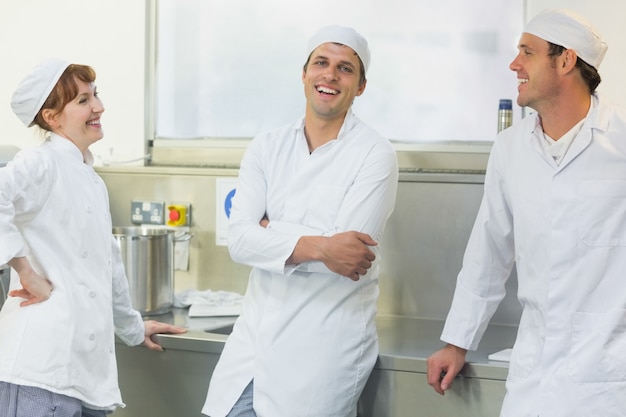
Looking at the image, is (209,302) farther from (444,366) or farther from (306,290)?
(444,366)

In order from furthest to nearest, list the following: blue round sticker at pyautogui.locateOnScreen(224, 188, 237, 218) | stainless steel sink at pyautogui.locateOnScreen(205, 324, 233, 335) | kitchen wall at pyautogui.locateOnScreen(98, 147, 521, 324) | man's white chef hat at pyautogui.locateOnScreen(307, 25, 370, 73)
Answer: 1. blue round sticker at pyautogui.locateOnScreen(224, 188, 237, 218)
2. kitchen wall at pyautogui.locateOnScreen(98, 147, 521, 324)
3. stainless steel sink at pyautogui.locateOnScreen(205, 324, 233, 335)
4. man's white chef hat at pyautogui.locateOnScreen(307, 25, 370, 73)

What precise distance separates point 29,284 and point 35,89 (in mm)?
419

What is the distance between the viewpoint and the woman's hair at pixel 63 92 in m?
1.96

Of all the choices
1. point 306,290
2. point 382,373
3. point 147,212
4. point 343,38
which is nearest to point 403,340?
point 382,373

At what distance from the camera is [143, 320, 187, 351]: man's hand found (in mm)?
2275

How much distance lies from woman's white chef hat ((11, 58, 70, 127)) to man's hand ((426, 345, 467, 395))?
1.01 meters

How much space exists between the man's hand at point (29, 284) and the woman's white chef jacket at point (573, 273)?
3.13ft

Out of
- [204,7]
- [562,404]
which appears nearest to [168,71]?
[204,7]

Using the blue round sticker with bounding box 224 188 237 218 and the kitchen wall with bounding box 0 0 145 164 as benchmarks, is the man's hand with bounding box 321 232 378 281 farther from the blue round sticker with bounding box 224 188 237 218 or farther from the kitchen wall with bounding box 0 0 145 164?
the kitchen wall with bounding box 0 0 145 164

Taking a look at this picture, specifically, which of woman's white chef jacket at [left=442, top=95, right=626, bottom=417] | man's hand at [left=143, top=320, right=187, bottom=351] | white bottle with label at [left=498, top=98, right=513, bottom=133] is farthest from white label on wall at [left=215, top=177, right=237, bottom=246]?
woman's white chef jacket at [left=442, top=95, right=626, bottom=417]

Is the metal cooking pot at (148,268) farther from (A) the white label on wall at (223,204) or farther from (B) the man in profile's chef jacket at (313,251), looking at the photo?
(B) the man in profile's chef jacket at (313,251)

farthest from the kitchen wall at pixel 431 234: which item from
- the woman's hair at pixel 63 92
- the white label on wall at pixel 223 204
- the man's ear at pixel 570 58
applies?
the woman's hair at pixel 63 92

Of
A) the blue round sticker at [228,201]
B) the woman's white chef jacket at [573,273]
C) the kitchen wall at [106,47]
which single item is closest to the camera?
the woman's white chef jacket at [573,273]

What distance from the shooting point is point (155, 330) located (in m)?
2.29
